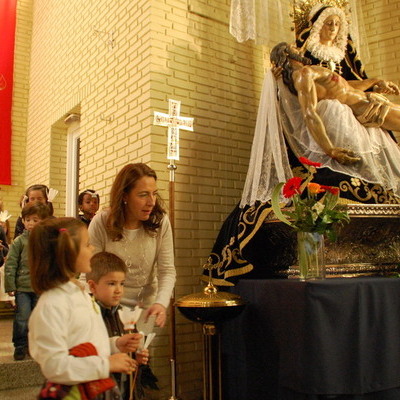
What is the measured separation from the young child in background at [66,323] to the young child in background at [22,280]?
2158 millimetres

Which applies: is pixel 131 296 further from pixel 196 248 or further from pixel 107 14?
pixel 107 14

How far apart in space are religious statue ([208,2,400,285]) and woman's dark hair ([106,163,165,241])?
1.17 meters

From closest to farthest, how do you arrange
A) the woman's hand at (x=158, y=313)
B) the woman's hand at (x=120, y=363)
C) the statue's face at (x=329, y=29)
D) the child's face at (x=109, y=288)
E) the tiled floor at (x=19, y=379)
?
the woman's hand at (x=120, y=363) < the child's face at (x=109, y=288) < the woman's hand at (x=158, y=313) < the tiled floor at (x=19, y=379) < the statue's face at (x=329, y=29)

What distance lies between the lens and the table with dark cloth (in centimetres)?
291

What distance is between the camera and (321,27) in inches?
180

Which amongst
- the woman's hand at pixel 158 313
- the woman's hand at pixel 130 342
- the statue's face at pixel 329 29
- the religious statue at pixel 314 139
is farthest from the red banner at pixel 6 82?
the woman's hand at pixel 130 342

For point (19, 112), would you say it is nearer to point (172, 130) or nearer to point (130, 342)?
point (172, 130)

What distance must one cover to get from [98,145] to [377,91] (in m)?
2.81

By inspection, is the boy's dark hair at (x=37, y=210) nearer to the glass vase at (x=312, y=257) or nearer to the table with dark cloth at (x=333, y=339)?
the table with dark cloth at (x=333, y=339)

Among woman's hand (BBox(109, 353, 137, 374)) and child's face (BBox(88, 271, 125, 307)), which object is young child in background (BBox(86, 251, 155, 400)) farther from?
woman's hand (BBox(109, 353, 137, 374))

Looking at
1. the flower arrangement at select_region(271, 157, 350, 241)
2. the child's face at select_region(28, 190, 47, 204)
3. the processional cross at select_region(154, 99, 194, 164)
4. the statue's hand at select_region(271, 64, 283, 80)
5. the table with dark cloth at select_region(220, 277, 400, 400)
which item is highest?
the statue's hand at select_region(271, 64, 283, 80)

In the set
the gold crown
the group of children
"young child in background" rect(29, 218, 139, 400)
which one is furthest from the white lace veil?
"young child in background" rect(29, 218, 139, 400)

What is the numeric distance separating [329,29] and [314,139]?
4.09 ft

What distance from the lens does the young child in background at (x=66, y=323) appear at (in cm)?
167
